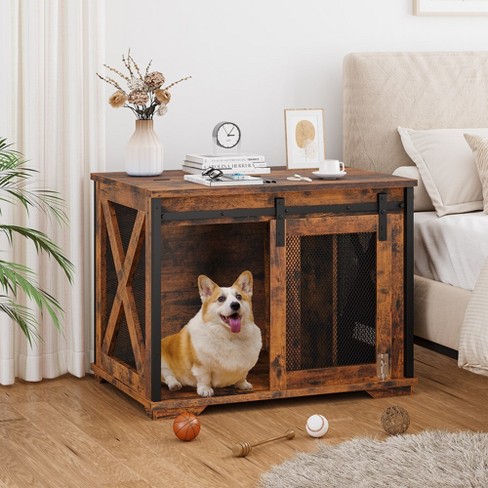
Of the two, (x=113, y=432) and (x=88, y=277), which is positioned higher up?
(x=88, y=277)

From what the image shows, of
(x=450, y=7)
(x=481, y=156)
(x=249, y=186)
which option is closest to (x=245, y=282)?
(x=249, y=186)

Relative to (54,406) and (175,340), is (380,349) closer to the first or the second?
(175,340)

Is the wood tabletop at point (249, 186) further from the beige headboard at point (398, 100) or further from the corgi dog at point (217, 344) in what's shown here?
the beige headboard at point (398, 100)

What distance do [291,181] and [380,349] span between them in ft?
2.19

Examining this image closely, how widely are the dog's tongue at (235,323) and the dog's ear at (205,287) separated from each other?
11cm

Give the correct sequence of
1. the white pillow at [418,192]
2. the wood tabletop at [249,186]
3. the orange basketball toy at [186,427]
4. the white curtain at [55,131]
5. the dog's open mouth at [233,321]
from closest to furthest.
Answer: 1. the orange basketball toy at [186,427]
2. the wood tabletop at [249,186]
3. the dog's open mouth at [233,321]
4. the white curtain at [55,131]
5. the white pillow at [418,192]

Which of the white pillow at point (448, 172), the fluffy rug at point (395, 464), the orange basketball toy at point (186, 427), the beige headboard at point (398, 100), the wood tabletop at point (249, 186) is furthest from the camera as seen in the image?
the beige headboard at point (398, 100)

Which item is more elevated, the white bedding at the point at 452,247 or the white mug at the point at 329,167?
the white mug at the point at 329,167

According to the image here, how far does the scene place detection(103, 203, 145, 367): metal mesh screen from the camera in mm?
3496

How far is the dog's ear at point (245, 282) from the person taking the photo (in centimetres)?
349

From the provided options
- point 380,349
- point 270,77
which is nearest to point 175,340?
point 380,349

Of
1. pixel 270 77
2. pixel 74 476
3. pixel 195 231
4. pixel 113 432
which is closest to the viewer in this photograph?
pixel 74 476

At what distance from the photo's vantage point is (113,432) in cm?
325

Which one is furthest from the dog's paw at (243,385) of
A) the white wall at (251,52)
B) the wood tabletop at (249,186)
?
the white wall at (251,52)
